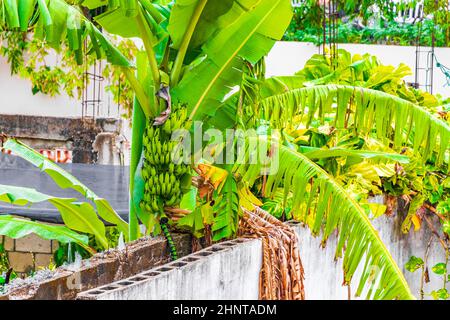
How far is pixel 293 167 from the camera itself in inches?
191

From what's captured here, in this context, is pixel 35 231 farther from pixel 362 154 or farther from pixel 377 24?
pixel 377 24

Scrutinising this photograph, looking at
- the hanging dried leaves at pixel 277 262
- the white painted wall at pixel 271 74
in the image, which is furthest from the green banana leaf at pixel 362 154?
the white painted wall at pixel 271 74

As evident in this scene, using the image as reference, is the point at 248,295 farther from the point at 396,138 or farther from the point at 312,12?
the point at 312,12

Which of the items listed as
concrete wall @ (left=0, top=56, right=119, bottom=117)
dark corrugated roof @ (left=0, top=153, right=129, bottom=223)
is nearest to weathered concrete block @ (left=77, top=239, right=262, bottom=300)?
dark corrugated roof @ (left=0, top=153, right=129, bottom=223)

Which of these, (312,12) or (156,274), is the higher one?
(312,12)

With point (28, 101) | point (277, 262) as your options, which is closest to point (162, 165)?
point (277, 262)

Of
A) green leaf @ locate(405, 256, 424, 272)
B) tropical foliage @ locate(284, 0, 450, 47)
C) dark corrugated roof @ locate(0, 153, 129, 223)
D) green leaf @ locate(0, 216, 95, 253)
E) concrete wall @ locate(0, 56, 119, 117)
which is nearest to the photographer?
green leaf @ locate(0, 216, 95, 253)

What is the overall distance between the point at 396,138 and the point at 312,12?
9.77m

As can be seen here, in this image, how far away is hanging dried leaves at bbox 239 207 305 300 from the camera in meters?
5.07

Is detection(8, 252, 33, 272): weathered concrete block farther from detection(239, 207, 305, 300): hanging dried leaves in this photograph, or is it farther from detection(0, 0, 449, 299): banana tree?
detection(239, 207, 305, 300): hanging dried leaves

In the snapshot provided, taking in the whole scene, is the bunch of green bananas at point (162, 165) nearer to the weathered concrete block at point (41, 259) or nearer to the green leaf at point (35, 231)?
the green leaf at point (35, 231)

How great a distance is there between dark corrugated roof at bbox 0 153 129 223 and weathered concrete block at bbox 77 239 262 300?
2.17 metres

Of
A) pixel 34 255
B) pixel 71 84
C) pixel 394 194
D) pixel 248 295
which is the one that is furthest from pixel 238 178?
pixel 71 84

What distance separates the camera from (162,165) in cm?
488
